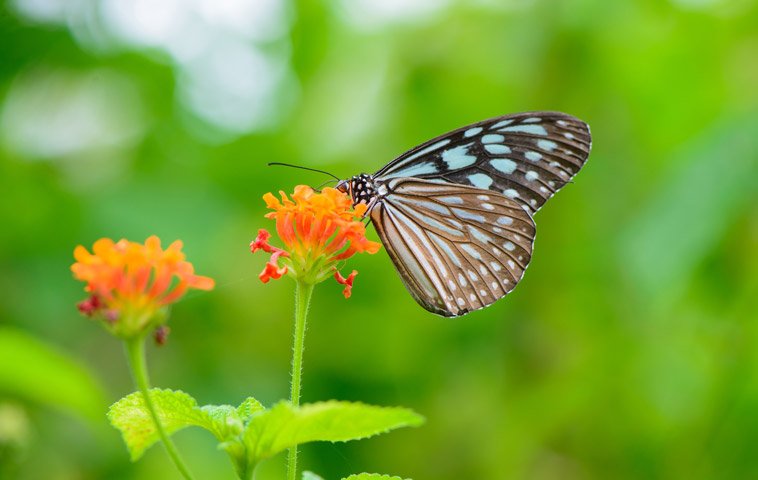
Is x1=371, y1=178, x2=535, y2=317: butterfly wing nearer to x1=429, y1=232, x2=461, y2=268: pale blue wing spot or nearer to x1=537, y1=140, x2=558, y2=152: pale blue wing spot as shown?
x1=429, y1=232, x2=461, y2=268: pale blue wing spot

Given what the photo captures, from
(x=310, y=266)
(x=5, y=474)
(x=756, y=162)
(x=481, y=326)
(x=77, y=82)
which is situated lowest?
(x=310, y=266)

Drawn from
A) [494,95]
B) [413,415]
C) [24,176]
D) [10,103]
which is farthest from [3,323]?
[413,415]

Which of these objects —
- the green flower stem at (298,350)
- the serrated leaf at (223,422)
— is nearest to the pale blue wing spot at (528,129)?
the green flower stem at (298,350)

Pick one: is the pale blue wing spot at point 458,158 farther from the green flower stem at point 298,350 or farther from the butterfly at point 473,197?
the green flower stem at point 298,350

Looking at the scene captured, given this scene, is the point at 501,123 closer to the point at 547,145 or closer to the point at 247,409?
the point at 547,145

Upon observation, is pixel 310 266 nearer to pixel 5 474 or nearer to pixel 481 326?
pixel 5 474

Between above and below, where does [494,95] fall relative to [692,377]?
above

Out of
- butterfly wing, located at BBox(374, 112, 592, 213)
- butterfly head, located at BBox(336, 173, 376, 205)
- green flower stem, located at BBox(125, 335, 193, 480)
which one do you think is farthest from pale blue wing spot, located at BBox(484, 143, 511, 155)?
green flower stem, located at BBox(125, 335, 193, 480)
